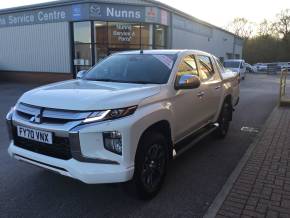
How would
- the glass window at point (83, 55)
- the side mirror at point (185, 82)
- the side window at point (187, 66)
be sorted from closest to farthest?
the side mirror at point (185, 82)
the side window at point (187, 66)
the glass window at point (83, 55)

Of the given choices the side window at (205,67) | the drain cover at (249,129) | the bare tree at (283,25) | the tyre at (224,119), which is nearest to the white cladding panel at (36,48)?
the drain cover at (249,129)

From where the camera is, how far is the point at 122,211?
145 inches

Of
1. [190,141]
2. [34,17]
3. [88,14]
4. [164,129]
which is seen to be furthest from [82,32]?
[164,129]

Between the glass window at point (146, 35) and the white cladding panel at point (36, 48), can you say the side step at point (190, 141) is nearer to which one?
the white cladding panel at point (36, 48)

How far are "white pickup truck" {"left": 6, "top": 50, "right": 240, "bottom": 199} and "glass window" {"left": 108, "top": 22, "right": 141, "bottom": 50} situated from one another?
16554mm

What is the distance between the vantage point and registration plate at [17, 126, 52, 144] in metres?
3.52

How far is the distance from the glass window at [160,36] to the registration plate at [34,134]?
20530mm

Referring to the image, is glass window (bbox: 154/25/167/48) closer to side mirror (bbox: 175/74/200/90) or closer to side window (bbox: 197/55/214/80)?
side window (bbox: 197/55/214/80)

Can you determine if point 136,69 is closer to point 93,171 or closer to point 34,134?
point 34,134

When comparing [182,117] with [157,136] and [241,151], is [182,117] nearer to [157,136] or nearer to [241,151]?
[157,136]

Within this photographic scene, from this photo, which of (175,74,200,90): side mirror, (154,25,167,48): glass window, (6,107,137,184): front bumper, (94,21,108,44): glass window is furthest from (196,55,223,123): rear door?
(154,25,167,48): glass window

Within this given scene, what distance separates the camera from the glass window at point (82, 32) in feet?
66.6

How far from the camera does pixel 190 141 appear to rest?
205 inches

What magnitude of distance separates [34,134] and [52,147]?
0.29 m
